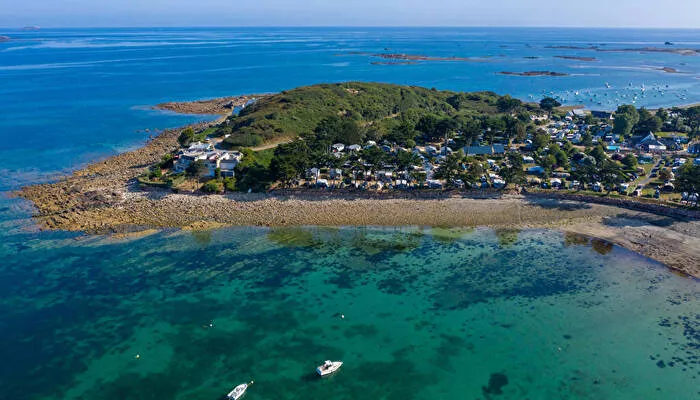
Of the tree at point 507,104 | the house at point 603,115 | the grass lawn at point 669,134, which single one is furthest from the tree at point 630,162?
the tree at point 507,104

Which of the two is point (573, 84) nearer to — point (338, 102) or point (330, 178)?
point (338, 102)

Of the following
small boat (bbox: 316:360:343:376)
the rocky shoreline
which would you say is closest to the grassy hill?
the rocky shoreline

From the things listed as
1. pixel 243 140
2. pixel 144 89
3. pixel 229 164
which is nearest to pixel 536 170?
pixel 229 164

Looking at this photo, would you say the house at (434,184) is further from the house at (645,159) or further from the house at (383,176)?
the house at (645,159)

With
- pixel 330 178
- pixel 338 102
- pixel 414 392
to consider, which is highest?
pixel 338 102

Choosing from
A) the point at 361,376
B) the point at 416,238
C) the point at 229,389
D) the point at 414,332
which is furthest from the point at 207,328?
the point at 416,238

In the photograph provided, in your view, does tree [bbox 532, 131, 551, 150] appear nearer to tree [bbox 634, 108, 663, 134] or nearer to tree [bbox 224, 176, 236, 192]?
tree [bbox 634, 108, 663, 134]
